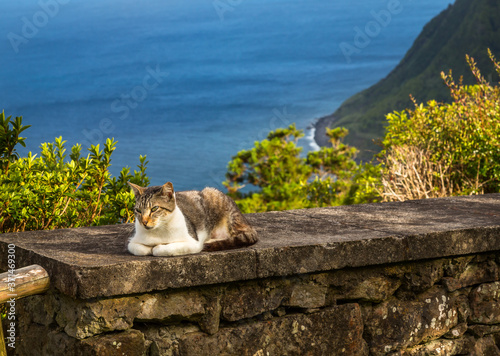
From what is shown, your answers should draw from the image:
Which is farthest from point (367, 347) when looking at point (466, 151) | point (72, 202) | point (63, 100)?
point (63, 100)

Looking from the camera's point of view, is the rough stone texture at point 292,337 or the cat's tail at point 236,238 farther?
the cat's tail at point 236,238

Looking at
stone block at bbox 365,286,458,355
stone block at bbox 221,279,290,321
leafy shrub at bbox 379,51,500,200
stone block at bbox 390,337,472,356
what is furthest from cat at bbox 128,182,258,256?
leafy shrub at bbox 379,51,500,200

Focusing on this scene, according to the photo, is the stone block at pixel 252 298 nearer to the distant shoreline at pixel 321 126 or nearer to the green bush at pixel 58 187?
the green bush at pixel 58 187

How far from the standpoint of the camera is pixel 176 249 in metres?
3.77

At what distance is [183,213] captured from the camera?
4062 mm

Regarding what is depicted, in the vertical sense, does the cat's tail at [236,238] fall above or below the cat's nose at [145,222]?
below

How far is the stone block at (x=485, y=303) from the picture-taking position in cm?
460

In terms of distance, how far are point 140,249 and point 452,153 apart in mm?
5041

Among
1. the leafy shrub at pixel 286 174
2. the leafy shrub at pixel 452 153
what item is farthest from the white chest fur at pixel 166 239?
the leafy shrub at pixel 286 174

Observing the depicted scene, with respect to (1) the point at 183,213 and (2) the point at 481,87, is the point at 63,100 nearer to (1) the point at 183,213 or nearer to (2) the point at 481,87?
(2) the point at 481,87

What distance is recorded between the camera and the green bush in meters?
5.34

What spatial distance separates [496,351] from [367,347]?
102 cm

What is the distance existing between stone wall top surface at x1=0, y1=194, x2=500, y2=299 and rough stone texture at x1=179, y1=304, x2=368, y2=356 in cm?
29

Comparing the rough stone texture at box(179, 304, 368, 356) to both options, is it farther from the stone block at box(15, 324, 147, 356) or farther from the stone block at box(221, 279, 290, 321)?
the stone block at box(15, 324, 147, 356)
